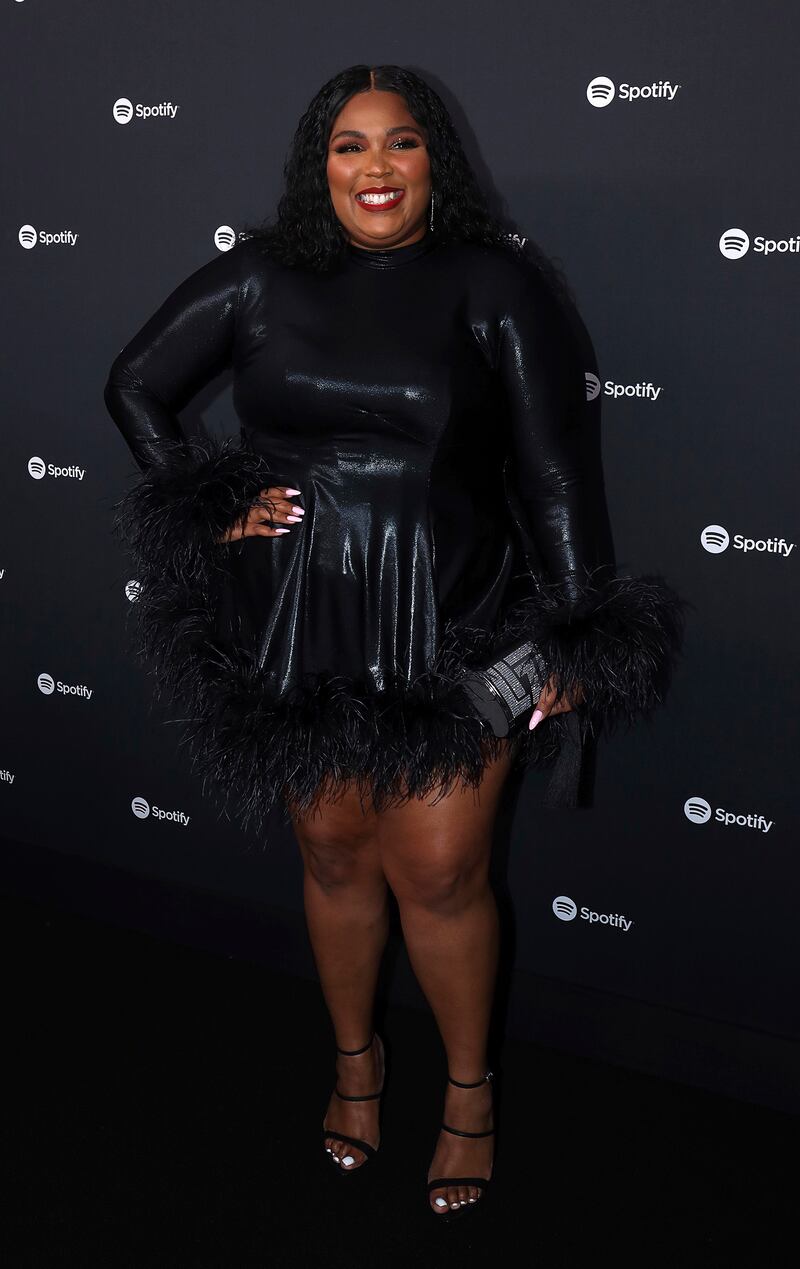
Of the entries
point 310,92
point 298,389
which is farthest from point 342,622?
point 310,92

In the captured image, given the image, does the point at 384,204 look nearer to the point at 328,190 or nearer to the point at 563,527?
the point at 328,190

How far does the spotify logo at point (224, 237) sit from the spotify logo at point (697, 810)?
1.38 m

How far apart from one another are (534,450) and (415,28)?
2.85 ft

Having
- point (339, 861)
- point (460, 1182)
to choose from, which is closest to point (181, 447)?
point (339, 861)

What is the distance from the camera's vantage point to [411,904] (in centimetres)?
196

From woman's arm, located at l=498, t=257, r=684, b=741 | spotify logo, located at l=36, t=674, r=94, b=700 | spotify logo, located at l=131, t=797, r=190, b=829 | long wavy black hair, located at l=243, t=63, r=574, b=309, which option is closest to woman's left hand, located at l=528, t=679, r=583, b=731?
woman's arm, located at l=498, t=257, r=684, b=741

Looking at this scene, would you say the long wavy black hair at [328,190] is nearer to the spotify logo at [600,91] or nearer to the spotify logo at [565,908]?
the spotify logo at [600,91]

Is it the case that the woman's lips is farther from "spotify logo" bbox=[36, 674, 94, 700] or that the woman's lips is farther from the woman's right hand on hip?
"spotify logo" bbox=[36, 674, 94, 700]

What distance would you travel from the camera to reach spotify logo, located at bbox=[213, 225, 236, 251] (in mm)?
2361

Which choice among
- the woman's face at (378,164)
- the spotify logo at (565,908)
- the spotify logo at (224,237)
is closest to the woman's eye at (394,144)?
the woman's face at (378,164)

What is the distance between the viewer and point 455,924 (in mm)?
1951

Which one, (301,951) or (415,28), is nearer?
(415,28)

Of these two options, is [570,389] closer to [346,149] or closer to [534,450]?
[534,450]

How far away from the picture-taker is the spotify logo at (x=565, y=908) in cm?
243
